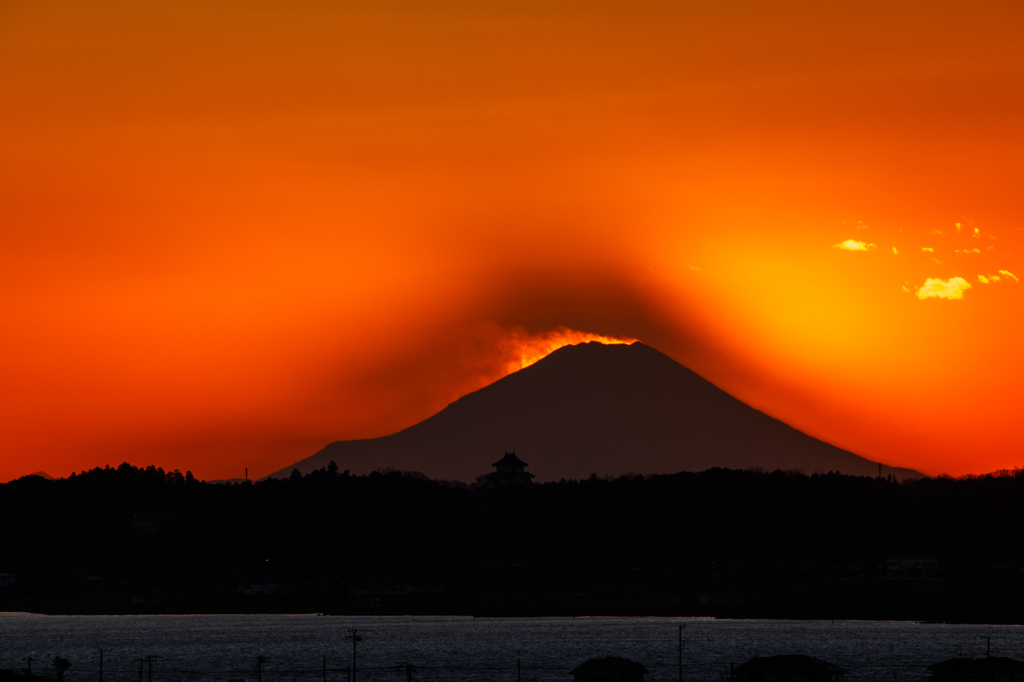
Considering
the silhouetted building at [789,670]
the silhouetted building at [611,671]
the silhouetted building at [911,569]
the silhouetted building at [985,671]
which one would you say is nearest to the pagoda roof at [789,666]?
the silhouetted building at [789,670]

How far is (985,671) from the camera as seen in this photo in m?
76.2

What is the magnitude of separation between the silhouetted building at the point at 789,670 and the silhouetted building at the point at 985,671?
6.08 meters

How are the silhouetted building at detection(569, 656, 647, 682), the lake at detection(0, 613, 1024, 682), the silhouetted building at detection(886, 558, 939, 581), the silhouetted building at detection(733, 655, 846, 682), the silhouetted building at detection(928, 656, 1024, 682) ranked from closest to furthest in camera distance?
the silhouetted building at detection(733, 655, 846, 682), the silhouetted building at detection(928, 656, 1024, 682), the silhouetted building at detection(569, 656, 647, 682), the lake at detection(0, 613, 1024, 682), the silhouetted building at detection(886, 558, 939, 581)

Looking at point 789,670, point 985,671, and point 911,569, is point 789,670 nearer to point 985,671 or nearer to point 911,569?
point 985,671

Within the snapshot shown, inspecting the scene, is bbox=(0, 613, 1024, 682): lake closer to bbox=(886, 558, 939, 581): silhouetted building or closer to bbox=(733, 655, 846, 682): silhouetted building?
bbox=(886, 558, 939, 581): silhouetted building

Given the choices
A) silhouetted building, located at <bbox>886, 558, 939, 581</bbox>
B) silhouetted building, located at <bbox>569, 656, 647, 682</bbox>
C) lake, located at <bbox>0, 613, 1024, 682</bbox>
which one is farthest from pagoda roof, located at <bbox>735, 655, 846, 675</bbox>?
silhouetted building, located at <bbox>886, 558, 939, 581</bbox>

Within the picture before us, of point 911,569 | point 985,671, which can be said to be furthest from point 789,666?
point 911,569

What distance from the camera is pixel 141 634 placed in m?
168

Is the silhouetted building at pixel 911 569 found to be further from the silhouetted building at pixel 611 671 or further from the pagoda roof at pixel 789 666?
the silhouetted building at pixel 611 671

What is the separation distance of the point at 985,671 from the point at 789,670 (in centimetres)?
1093

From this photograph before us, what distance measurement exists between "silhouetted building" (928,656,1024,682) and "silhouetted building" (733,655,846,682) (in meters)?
6.08

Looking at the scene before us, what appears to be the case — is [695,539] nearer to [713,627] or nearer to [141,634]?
[713,627]

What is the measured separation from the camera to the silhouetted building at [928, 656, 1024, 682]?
2995 inches

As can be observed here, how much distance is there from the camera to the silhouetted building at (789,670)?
74.8m
